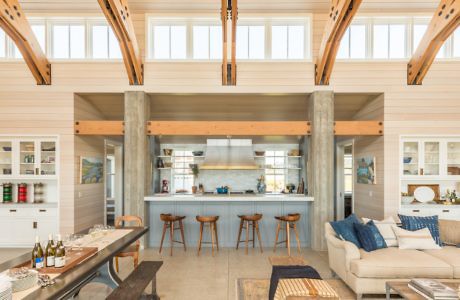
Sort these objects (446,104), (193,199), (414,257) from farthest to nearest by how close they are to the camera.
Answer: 1. (446,104)
2. (193,199)
3. (414,257)

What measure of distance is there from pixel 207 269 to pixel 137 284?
1.99m

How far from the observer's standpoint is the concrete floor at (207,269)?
4.09 meters

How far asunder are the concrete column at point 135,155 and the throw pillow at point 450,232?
17.4 ft

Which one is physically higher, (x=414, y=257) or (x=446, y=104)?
(x=446, y=104)

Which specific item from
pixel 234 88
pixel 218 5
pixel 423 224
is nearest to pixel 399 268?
pixel 423 224

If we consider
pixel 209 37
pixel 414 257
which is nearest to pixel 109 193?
pixel 209 37

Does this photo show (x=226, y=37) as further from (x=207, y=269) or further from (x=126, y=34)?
(x=207, y=269)

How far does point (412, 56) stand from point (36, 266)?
285 inches

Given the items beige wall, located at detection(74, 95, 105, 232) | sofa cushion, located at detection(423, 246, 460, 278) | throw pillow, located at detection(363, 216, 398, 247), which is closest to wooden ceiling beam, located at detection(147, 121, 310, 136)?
beige wall, located at detection(74, 95, 105, 232)

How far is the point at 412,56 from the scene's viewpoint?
629 centimetres

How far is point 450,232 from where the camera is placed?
4.68 meters

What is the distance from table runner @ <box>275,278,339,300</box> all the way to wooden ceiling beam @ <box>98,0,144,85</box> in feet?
16.2

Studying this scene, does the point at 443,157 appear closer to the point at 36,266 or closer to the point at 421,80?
the point at 421,80

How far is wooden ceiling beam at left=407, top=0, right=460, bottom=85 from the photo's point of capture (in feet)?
16.6
